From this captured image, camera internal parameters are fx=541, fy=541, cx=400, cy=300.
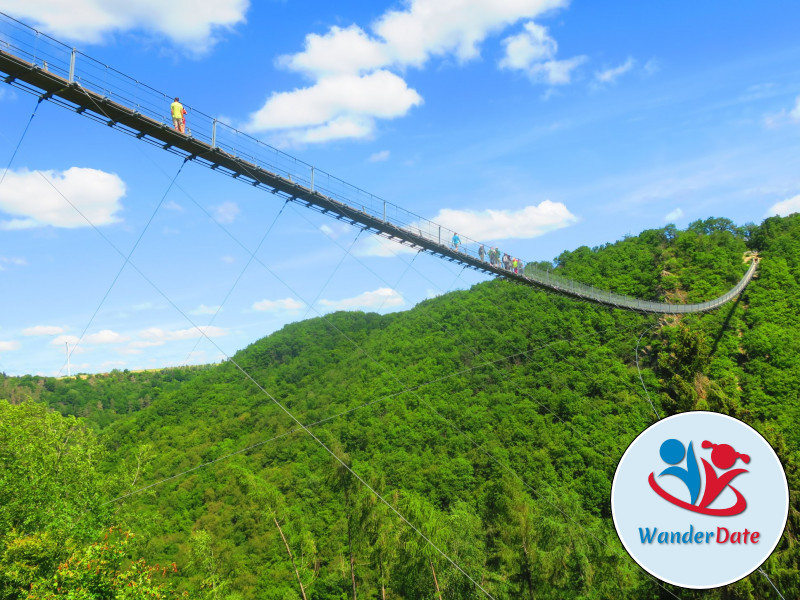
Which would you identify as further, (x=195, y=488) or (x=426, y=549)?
(x=195, y=488)

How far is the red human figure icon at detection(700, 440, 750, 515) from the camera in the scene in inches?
427

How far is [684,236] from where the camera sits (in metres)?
60.3

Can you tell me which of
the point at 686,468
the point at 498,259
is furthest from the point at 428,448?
the point at 686,468

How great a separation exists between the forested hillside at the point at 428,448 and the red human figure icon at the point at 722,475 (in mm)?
8655

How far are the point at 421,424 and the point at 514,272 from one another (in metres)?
26.5

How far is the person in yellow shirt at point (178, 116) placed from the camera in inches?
488

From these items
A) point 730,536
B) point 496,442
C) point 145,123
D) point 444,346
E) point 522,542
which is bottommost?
point 522,542

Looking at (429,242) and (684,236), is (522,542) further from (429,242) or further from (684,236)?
(684,236)

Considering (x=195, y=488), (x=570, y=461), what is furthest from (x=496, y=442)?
(x=195, y=488)

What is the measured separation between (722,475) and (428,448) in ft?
114

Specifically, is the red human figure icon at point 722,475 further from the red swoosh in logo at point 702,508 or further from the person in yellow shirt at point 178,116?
the person in yellow shirt at point 178,116

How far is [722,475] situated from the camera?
11000 millimetres

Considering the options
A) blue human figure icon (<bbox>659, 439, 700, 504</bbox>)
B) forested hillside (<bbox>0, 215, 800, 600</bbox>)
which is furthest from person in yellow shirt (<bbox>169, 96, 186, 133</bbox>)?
blue human figure icon (<bbox>659, 439, 700, 504</bbox>)

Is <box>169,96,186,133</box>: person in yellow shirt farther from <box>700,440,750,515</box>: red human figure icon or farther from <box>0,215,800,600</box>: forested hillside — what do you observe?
<box>700,440,750,515</box>: red human figure icon
